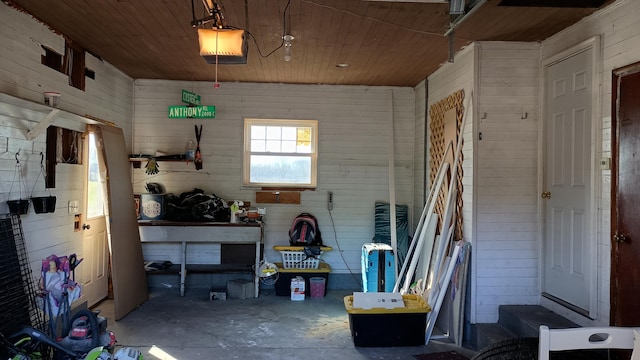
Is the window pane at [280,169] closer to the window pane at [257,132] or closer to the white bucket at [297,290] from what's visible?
the window pane at [257,132]

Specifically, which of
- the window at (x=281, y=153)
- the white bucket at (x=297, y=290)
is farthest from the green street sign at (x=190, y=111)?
the white bucket at (x=297, y=290)

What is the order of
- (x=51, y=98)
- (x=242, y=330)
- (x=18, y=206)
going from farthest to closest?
(x=242, y=330), (x=51, y=98), (x=18, y=206)

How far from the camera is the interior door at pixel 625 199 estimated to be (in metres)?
3.13

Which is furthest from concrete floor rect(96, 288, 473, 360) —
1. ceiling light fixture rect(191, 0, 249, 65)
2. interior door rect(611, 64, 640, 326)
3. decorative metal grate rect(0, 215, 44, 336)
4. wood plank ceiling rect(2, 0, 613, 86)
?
wood plank ceiling rect(2, 0, 613, 86)

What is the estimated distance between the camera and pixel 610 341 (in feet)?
5.93

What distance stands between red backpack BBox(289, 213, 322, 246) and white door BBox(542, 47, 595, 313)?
3004 millimetres

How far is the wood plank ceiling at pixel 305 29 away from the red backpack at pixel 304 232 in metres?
2.08

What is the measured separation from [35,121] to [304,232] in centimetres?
350

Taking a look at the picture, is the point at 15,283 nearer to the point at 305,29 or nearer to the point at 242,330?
the point at 242,330

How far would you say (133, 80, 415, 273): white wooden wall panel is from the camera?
639 cm

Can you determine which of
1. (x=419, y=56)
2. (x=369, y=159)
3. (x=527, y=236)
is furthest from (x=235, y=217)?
(x=527, y=236)

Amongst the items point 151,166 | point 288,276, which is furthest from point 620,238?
point 151,166

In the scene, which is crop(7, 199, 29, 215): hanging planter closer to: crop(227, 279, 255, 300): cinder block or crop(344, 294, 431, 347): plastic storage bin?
crop(227, 279, 255, 300): cinder block

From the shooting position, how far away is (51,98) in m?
4.07
